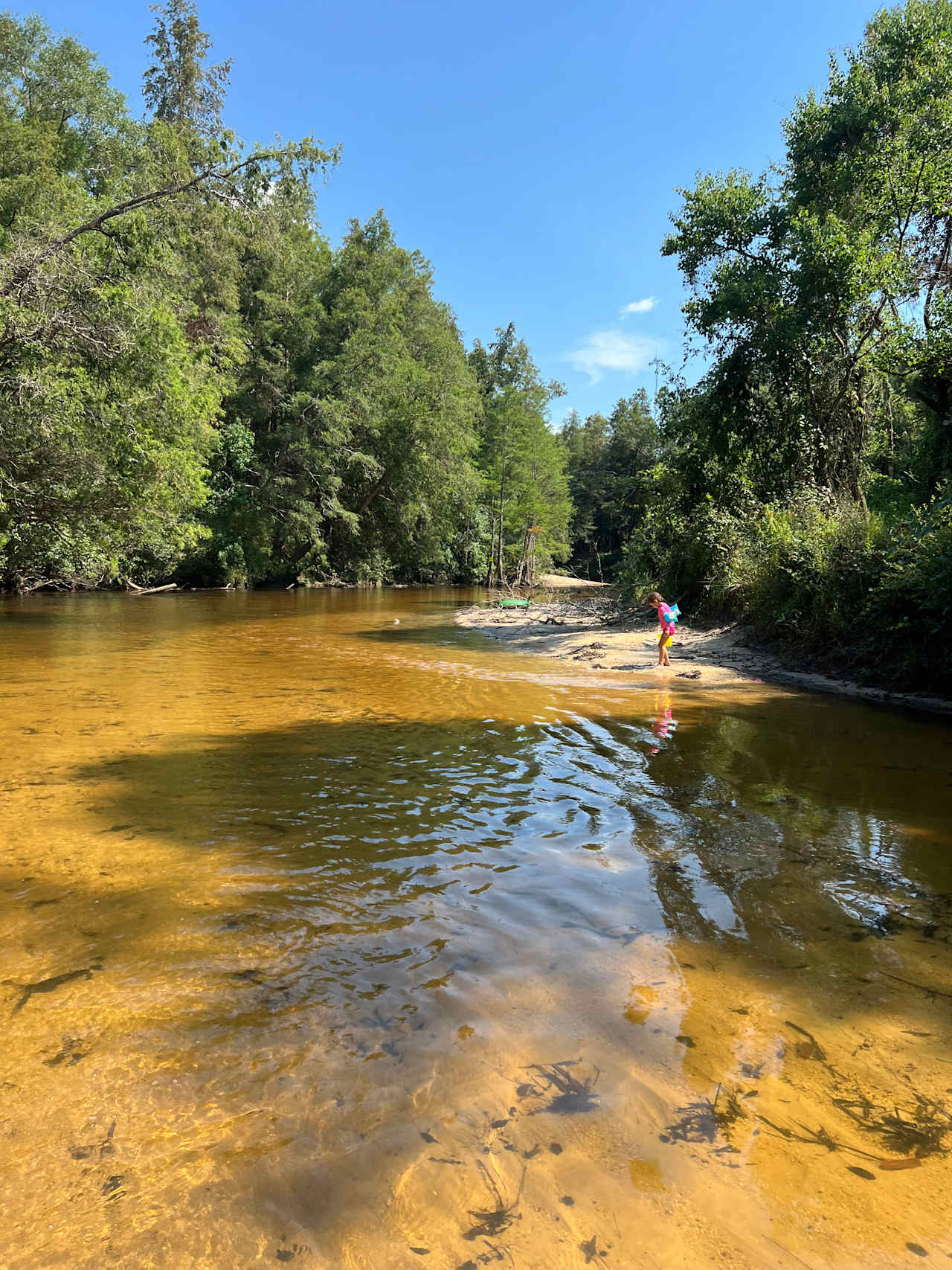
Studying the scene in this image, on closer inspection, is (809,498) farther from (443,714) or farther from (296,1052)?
(296,1052)

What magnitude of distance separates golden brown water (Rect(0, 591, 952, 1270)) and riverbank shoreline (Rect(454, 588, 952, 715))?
155 inches

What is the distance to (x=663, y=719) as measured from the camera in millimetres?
8555

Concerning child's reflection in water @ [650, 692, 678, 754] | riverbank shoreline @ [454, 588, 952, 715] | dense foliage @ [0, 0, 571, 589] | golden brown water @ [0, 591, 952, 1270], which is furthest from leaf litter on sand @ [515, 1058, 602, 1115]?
dense foliage @ [0, 0, 571, 589]

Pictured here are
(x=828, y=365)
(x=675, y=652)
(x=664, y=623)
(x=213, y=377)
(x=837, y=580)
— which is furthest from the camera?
(x=213, y=377)

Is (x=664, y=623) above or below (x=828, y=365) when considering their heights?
below

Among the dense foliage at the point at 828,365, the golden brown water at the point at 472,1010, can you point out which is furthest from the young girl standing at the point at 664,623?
the golden brown water at the point at 472,1010

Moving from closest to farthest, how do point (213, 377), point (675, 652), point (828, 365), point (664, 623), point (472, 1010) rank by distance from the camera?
point (472, 1010) → point (664, 623) → point (675, 652) → point (828, 365) → point (213, 377)

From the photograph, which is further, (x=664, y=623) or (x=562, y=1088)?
(x=664, y=623)

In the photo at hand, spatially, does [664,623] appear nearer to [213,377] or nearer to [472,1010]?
[472,1010]

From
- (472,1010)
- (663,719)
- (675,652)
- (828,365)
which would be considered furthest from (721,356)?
(472,1010)

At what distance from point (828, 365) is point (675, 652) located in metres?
8.81

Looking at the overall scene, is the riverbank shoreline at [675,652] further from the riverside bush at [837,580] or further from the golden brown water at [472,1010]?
the golden brown water at [472,1010]

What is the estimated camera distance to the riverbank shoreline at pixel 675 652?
10.6 meters

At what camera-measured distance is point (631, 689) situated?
10.6 metres
